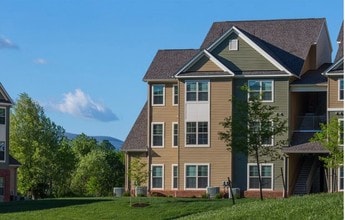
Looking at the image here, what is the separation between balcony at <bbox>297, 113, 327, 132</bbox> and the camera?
5591cm

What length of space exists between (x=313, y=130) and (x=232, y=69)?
18.9 feet

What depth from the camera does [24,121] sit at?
7812 cm

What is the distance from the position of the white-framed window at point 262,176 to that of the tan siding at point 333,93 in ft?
16.1

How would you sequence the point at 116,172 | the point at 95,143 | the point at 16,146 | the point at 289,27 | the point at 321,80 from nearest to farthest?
the point at 321,80 < the point at 289,27 < the point at 16,146 < the point at 116,172 < the point at 95,143

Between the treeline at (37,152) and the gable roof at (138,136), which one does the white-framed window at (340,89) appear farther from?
the treeline at (37,152)

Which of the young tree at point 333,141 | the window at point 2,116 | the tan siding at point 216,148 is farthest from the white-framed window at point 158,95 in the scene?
the young tree at point 333,141

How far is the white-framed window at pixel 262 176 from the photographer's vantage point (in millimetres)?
55125

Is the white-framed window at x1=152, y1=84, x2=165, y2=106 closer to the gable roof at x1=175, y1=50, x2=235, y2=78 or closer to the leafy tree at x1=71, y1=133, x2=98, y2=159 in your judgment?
the gable roof at x1=175, y1=50, x2=235, y2=78

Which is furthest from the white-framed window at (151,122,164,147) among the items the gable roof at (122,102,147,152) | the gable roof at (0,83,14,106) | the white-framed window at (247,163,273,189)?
the gable roof at (0,83,14,106)

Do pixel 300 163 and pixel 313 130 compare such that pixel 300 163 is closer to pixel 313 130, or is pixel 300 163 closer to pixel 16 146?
pixel 313 130

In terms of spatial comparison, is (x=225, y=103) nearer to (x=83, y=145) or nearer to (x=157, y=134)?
(x=157, y=134)

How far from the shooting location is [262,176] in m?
55.3

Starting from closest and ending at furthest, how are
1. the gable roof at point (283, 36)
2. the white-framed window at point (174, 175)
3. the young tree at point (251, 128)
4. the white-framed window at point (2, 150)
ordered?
the young tree at point (251, 128), the gable roof at point (283, 36), the white-framed window at point (174, 175), the white-framed window at point (2, 150)

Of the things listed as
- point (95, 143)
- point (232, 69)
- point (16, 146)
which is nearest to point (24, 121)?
point (16, 146)
